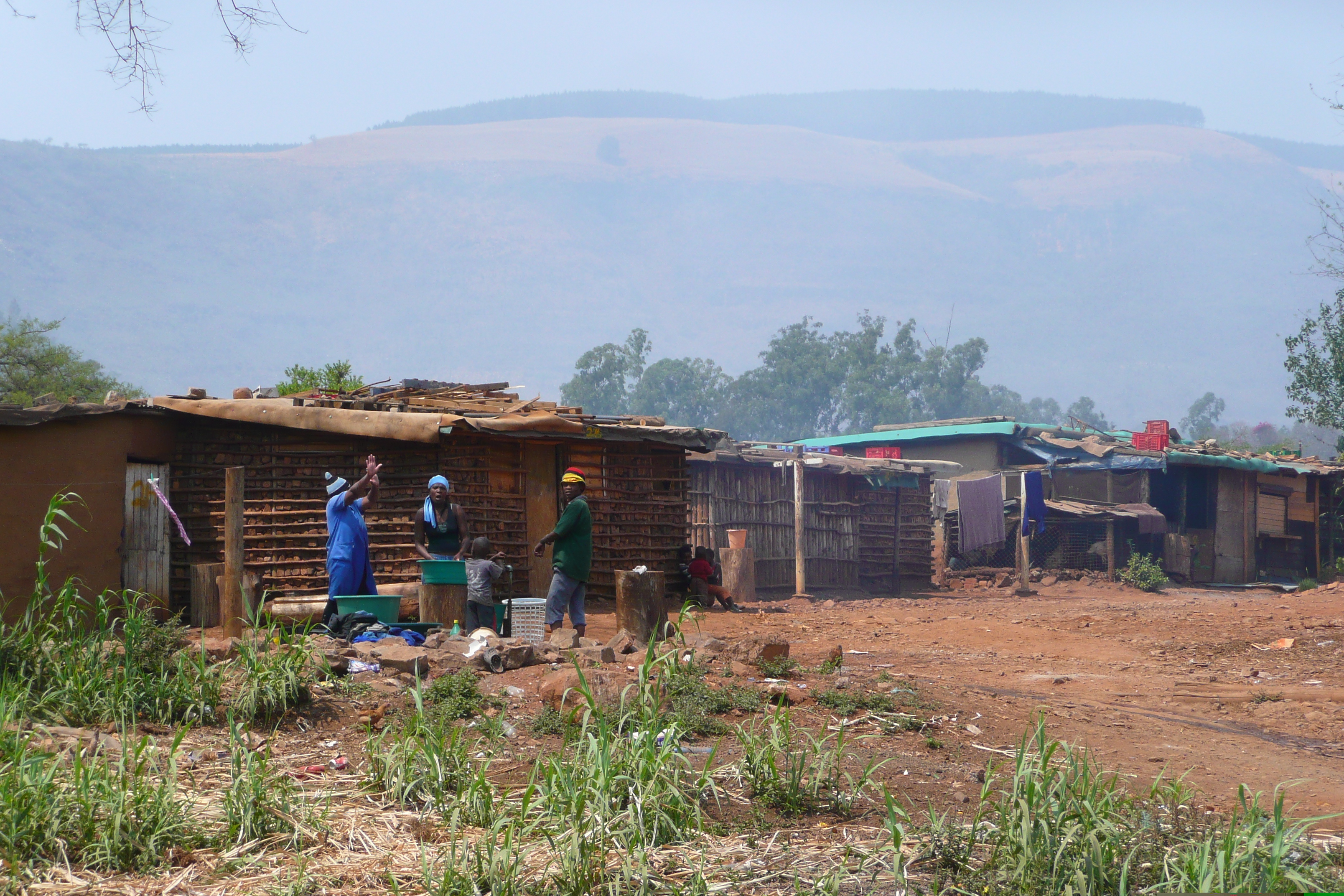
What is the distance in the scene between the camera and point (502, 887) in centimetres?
382

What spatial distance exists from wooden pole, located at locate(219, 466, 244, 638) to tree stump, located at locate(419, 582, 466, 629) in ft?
4.45

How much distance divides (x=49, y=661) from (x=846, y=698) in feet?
14.4

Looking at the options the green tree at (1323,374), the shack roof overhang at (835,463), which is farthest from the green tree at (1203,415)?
the shack roof overhang at (835,463)

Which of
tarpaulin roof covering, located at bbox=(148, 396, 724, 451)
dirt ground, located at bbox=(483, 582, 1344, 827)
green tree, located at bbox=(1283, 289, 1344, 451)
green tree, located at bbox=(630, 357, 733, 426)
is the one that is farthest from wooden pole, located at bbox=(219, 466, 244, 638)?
green tree, located at bbox=(630, 357, 733, 426)

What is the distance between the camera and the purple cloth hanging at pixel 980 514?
22.3 metres

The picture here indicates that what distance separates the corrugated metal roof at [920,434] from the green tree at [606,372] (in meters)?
38.4

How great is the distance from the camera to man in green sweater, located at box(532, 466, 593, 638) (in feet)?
30.5

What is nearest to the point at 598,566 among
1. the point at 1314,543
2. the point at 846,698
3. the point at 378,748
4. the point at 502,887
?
the point at 846,698

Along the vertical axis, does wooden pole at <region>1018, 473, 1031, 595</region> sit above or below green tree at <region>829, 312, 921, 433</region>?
below

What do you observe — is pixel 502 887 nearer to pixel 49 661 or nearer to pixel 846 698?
pixel 846 698

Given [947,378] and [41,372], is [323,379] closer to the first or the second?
[41,372]

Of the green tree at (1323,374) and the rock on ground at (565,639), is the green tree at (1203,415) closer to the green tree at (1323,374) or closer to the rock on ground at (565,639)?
the green tree at (1323,374)

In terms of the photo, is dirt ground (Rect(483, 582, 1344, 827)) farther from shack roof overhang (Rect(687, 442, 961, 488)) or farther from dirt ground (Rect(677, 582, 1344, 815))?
shack roof overhang (Rect(687, 442, 961, 488))

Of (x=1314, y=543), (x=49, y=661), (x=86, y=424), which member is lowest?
(x=1314, y=543)
